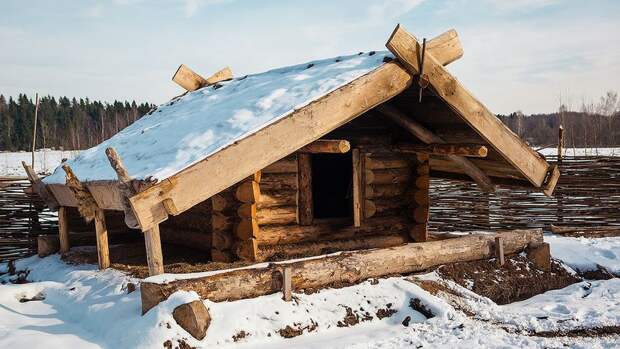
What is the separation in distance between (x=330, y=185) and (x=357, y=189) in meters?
2.93

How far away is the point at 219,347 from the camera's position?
18.2 feet

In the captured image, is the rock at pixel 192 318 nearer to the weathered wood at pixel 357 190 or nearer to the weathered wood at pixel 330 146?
the weathered wood at pixel 330 146

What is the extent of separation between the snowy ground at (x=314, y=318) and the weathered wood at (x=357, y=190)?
5.27 ft

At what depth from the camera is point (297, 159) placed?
8.41 meters

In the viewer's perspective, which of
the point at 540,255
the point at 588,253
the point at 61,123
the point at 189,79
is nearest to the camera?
the point at 540,255

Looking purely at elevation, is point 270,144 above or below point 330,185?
above

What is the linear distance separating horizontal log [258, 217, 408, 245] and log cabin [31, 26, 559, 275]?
2cm

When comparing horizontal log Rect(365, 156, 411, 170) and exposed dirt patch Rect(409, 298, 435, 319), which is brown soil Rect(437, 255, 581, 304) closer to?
exposed dirt patch Rect(409, 298, 435, 319)

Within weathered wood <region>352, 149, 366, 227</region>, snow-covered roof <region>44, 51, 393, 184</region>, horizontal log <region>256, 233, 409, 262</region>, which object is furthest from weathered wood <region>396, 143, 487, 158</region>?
snow-covered roof <region>44, 51, 393, 184</region>

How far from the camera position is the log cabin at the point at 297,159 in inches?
241

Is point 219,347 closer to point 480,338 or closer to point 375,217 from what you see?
point 480,338

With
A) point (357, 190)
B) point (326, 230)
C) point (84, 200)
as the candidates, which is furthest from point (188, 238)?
point (357, 190)

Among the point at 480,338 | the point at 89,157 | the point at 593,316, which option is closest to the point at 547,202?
the point at 593,316

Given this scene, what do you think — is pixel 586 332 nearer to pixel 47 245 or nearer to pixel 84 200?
pixel 84 200
